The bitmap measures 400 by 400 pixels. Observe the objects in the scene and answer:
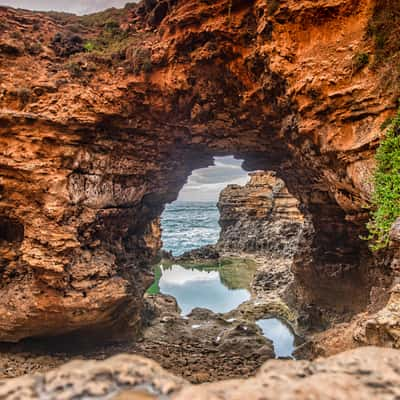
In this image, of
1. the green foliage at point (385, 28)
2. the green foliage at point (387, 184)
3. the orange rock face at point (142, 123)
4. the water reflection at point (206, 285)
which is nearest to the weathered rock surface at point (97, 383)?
the green foliage at point (387, 184)

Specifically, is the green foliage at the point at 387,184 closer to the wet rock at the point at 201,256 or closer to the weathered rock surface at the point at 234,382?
the weathered rock surface at the point at 234,382

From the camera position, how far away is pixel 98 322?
977 centimetres

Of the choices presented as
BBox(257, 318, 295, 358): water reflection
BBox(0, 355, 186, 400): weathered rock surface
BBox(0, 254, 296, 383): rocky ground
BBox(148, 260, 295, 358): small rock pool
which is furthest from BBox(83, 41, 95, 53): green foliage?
BBox(257, 318, 295, 358): water reflection

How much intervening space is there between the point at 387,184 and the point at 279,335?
10172 mm

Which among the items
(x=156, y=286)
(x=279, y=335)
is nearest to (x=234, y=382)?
(x=279, y=335)

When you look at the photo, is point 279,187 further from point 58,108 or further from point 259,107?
point 58,108

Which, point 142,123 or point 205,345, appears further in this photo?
point 205,345

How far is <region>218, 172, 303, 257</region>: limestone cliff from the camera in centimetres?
3219

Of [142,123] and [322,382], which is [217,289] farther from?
[322,382]

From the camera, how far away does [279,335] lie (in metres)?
12.8

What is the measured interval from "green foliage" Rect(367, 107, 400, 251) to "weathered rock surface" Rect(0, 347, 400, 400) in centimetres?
373

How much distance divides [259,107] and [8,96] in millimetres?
8532

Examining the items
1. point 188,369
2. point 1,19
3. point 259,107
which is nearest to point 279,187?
point 259,107

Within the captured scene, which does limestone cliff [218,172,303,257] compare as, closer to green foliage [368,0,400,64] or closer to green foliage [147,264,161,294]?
green foliage [147,264,161,294]
